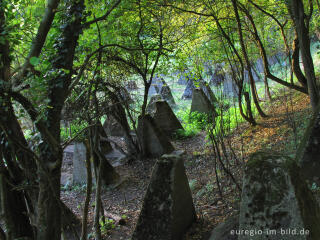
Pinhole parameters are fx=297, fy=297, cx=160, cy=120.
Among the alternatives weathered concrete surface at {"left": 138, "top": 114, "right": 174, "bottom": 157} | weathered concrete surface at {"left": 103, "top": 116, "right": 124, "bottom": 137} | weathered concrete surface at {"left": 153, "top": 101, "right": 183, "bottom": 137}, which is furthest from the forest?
weathered concrete surface at {"left": 103, "top": 116, "right": 124, "bottom": 137}

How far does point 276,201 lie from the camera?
2602 millimetres

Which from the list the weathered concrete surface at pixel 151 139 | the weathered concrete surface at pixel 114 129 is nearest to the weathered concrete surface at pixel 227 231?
the weathered concrete surface at pixel 151 139

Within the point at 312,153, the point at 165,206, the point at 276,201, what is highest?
the point at 312,153

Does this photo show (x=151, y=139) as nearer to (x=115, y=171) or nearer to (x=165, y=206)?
(x=115, y=171)

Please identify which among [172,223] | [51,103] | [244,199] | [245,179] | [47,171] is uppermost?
[51,103]

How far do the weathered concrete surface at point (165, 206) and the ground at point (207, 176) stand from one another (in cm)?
32

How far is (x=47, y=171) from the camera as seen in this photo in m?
3.14

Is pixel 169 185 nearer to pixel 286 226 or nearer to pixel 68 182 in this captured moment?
pixel 286 226

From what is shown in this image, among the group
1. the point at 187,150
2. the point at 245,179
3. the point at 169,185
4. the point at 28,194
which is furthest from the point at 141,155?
the point at 245,179

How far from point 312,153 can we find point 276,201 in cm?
183

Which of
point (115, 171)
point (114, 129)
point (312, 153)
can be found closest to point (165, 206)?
point (312, 153)

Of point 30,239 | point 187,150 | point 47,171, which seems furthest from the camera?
point 187,150

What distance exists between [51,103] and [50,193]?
1007 mm

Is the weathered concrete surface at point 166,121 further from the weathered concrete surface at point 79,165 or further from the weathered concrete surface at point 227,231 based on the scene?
the weathered concrete surface at point 227,231
